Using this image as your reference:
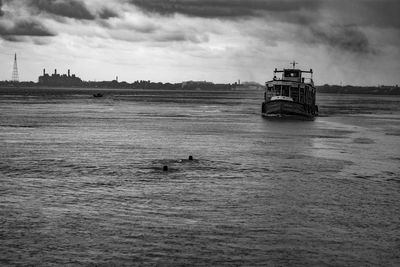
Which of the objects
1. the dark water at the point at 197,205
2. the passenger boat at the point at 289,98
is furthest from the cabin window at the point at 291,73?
the dark water at the point at 197,205

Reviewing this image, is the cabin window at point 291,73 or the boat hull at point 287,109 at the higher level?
the cabin window at point 291,73

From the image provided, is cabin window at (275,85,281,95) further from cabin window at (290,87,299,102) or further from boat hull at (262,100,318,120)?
boat hull at (262,100,318,120)

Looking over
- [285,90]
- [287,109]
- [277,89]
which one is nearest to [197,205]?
[287,109]

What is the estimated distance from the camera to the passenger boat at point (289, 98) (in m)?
79.7

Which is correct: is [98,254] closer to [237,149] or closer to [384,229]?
[384,229]

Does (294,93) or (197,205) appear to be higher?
(294,93)

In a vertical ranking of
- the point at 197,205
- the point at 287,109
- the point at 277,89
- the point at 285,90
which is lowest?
the point at 197,205

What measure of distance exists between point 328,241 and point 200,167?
1444 cm

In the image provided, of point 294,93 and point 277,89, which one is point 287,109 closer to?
point 277,89

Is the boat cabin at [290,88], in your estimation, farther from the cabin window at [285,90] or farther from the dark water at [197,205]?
the dark water at [197,205]

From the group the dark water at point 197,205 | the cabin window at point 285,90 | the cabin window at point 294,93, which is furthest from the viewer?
the cabin window at point 294,93

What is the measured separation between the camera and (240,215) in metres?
19.8

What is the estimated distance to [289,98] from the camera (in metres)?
79.8

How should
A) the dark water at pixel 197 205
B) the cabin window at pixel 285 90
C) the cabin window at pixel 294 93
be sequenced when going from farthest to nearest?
the cabin window at pixel 294 93 < the cabin window at pixel 285 90 < the dark water at pixel 197 205
